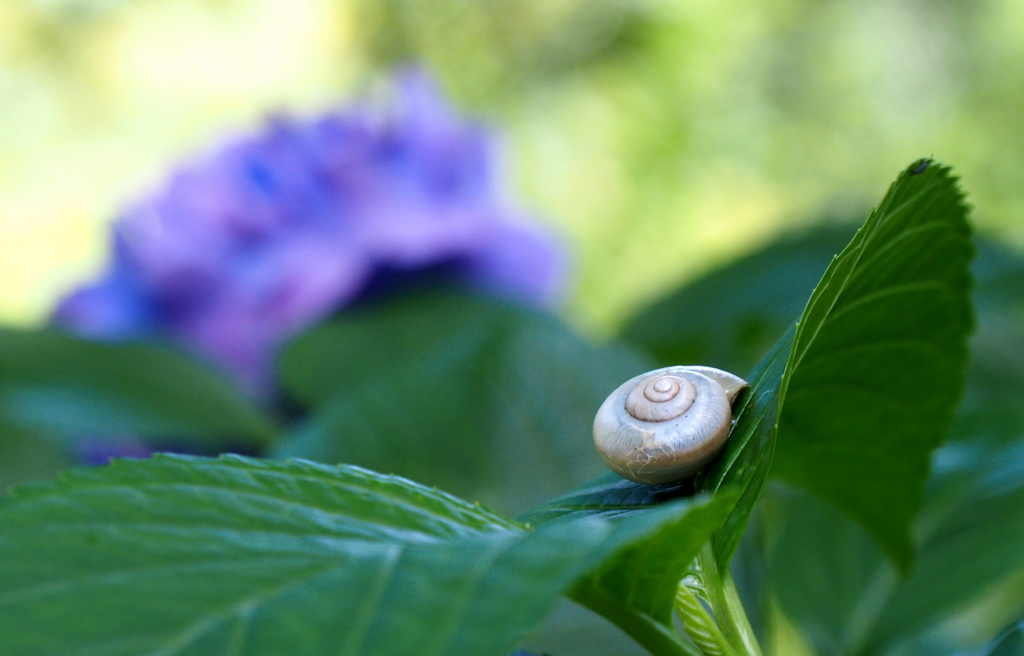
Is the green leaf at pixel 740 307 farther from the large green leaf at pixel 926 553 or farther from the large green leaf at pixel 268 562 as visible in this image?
the large green leaf at pixel 268 562

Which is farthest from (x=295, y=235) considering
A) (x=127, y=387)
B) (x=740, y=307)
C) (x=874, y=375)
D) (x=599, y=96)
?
(x=599, y=96)

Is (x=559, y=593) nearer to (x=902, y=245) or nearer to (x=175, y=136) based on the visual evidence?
(x=902, y=245)

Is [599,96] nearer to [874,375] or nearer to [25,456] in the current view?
[25,456]

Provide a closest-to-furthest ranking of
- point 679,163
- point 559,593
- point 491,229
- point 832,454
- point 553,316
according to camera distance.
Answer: point 559,593 < point 832,454 < point 553,316 < point 491,229 < point 679,163

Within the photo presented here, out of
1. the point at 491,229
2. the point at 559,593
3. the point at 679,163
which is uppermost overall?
the point at 679,163

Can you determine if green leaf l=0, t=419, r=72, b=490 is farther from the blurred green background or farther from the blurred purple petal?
the blurred green background

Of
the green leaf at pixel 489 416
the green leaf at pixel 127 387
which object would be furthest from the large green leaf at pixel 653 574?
the green leaf at pixel 127 387

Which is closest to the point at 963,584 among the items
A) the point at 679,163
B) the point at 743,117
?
the point at 679,163

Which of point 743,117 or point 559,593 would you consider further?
point 743,117
